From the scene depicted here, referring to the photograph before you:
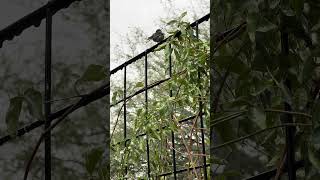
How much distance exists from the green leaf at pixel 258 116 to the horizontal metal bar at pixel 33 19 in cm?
45

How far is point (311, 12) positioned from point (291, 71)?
0.08m

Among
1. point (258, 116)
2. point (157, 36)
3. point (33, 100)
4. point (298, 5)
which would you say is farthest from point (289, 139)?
point (157, 36)

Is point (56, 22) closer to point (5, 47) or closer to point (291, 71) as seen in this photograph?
point (5, 47)

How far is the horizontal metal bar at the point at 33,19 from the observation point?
1021 mm

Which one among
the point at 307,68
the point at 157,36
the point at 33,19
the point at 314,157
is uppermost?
the point at 157,36

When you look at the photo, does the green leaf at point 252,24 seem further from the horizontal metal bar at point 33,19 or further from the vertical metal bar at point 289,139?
the horizontal metal bar at point 33,19

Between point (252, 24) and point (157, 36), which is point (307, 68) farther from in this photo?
point (157, 36)

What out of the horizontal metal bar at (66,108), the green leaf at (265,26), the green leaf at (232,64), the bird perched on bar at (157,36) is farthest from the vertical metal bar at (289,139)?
the bird perched on bar at (157,36)

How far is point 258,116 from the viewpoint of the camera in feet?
2.32

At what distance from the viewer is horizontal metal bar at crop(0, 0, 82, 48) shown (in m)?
1.02

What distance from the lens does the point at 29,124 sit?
113cm

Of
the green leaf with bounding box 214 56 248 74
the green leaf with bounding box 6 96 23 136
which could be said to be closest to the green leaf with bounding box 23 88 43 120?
the green leaf with bounding box 6 96 23 136

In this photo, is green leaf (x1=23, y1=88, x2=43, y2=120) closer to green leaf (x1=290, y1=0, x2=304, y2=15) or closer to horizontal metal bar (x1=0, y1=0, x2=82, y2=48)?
horizontal metal bar (x1=0, y1=0, x2=82, y2=48)

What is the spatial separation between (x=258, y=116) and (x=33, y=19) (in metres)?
0.50
